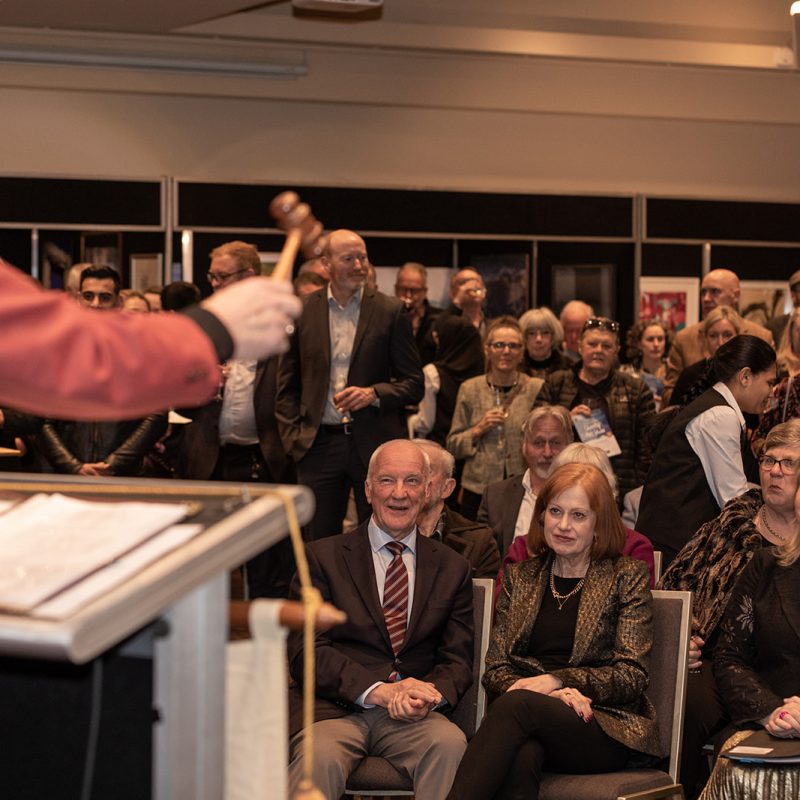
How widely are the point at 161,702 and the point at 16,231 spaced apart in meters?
7.53

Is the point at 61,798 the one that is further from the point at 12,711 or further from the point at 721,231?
the point at 721,231

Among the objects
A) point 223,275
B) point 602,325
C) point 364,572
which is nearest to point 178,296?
point 223,275

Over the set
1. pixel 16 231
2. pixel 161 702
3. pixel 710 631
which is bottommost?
pixel 710 631

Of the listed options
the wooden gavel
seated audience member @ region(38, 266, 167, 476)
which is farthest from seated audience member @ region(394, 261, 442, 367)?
the wooden gavel

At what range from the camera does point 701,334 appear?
5.85 metres

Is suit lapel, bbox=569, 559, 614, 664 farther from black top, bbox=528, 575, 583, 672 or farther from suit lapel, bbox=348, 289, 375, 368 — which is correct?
suit lapel, bbox=348, 289, 375, 368

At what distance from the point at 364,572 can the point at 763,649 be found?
1.09 m

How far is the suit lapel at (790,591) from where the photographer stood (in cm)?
340

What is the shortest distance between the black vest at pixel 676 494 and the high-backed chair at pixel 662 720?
1.04 meters

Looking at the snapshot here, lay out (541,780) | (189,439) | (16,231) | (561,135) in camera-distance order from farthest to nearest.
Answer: (561,135) → (16,231) → (189,439) → (541,780)

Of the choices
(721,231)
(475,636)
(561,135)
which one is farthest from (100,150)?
(475,636)

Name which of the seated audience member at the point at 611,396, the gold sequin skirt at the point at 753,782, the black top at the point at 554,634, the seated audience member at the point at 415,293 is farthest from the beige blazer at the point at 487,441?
the gold sequin skirt at the point at 753,782

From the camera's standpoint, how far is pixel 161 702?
1502 millimetres

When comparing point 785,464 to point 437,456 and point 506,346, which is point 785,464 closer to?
point 437,456
